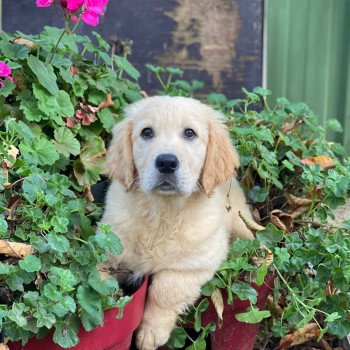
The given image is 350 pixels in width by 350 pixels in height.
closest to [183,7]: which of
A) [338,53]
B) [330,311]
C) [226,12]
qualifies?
[226,12]

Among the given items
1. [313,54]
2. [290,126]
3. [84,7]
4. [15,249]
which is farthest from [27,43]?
[313,54]

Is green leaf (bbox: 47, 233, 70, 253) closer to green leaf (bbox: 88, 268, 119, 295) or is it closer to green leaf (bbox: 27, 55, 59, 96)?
green leaf (bbox: 88, 268, 119, 295)

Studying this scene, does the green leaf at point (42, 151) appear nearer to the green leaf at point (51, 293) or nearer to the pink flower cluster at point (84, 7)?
the pink flower cluster at point (84, 7)

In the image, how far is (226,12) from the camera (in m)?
5.02

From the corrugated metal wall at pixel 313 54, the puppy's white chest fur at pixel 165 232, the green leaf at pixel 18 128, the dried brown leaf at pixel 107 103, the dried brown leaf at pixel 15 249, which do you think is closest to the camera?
the dried brown leaf at pixel 15 249

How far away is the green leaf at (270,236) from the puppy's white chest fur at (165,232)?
6.2 inches

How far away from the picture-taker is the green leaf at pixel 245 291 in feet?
9.29

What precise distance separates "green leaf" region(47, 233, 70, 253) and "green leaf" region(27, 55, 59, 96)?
808 mm

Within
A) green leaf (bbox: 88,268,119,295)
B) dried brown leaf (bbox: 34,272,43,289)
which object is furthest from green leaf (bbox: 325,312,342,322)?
dried brown leaf (bbox: 34,272,43,289)

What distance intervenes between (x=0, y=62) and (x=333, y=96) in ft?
9.36

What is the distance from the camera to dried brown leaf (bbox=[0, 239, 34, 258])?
2.48 metres

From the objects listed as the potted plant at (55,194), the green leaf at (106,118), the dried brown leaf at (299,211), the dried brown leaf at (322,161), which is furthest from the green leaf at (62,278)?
the dried brown leaf at (322,161)

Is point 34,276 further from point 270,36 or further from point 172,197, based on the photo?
point 270,36

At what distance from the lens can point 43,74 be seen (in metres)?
3.06
